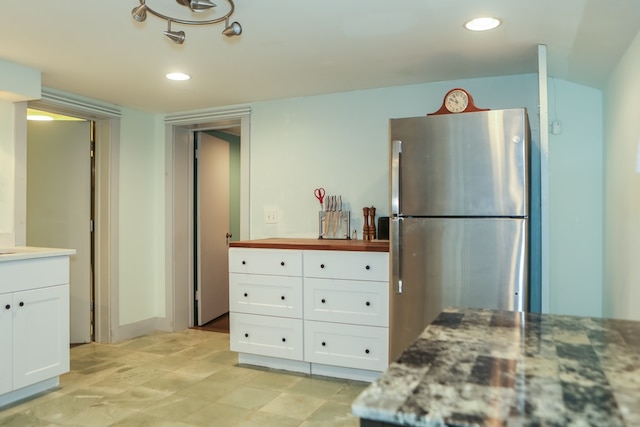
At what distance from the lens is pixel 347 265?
2.98 meters

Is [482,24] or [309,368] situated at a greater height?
[482,24]

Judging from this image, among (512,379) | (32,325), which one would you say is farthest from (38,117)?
(512,379)

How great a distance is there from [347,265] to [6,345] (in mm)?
1980

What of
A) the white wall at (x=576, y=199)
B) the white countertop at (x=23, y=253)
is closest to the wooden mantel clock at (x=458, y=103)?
the white wall at (x=576, y=199)

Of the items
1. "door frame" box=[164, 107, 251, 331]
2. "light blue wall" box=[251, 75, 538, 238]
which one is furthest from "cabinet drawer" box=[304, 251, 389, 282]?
"door frame" box=[164, 107, 251, 331]

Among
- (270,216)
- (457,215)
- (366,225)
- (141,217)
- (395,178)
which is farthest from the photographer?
(141,217)

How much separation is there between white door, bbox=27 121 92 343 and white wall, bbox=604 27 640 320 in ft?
12.7

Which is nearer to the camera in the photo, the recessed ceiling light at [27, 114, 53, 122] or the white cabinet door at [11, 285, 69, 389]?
the white cabinet door at [11, 285, 69, 389]

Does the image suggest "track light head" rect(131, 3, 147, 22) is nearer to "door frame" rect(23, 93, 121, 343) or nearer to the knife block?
the knife block

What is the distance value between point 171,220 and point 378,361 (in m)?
2.42

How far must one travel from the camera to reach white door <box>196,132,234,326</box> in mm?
4602

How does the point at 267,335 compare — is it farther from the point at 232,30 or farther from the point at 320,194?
the point at 232,30

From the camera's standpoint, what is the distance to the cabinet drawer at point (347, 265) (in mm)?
2893

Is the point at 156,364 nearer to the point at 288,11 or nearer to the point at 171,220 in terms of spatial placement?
the point at 171,220
